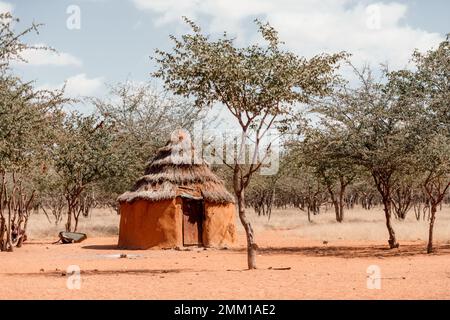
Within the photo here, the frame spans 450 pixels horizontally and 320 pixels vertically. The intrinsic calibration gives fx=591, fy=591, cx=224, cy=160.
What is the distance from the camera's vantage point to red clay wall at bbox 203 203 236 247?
23750mm

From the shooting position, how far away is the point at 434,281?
1222 cm

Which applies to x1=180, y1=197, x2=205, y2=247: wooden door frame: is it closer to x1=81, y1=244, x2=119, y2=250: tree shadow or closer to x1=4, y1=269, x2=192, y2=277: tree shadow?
x1=81, y1=244, x2=119, y2=250: tree shadow

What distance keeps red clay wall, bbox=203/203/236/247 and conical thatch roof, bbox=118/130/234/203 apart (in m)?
0.41

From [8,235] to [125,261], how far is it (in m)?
6.74

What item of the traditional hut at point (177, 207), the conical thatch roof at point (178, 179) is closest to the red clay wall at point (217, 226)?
the traditional hut at point (177, 207)

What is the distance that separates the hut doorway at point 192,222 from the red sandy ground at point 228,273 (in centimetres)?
75

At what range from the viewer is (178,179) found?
2370cm

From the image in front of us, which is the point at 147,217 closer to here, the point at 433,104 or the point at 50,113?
the point at 50,113

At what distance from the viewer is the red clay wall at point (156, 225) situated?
23016 mm

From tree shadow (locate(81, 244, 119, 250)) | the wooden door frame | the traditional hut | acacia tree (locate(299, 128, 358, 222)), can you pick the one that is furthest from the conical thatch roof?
acacia tree (locate(299, 128, 358, 222))

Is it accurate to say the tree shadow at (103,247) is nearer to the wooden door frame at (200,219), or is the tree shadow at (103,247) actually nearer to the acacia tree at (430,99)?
the wooden door frame at (200,219)

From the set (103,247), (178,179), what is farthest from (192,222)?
(103,247)

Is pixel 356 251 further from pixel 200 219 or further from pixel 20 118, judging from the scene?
pixel 20 118
